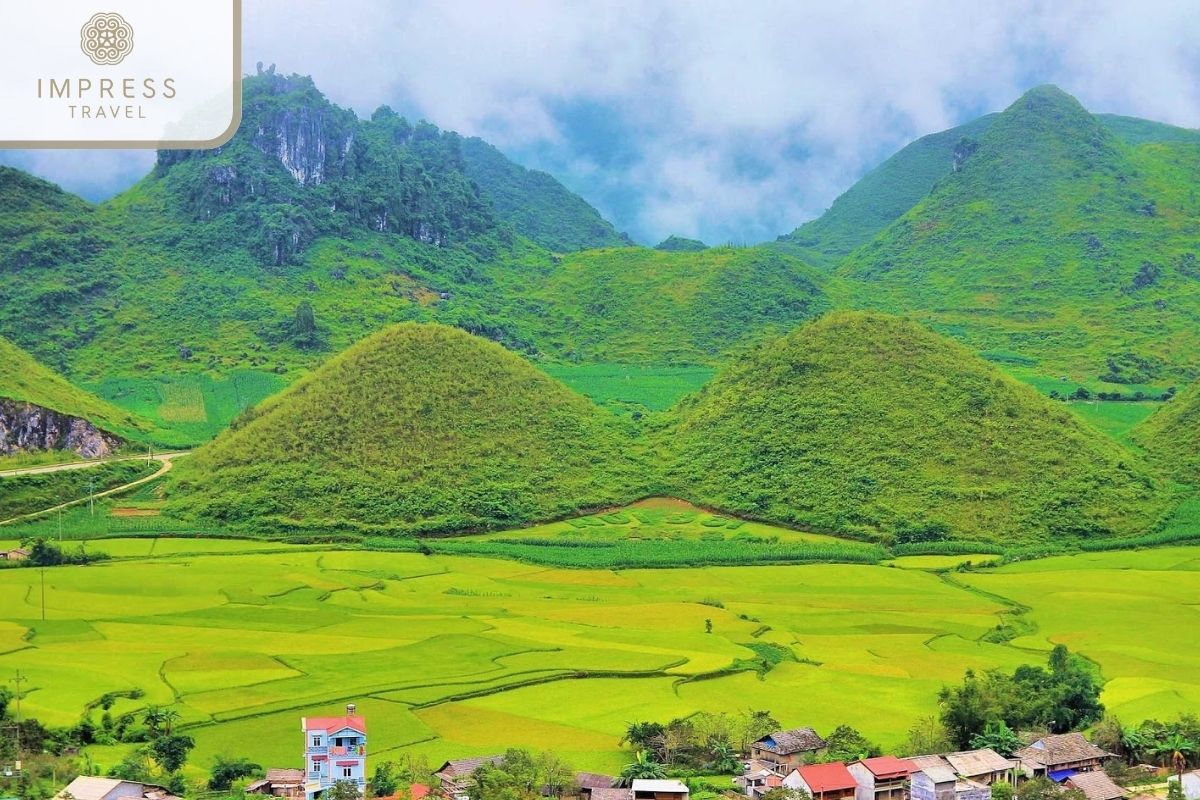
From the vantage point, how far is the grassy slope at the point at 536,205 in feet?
434

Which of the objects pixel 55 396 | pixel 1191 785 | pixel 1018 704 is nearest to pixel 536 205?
pixel 55 396

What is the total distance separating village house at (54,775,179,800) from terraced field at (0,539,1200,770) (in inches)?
113

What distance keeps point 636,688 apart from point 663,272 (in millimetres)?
76235

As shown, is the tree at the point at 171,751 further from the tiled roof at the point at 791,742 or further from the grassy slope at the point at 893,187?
the grassy slope at the point at 893,187

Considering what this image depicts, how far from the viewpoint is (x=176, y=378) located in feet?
276

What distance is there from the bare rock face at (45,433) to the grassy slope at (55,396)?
0.42 meters

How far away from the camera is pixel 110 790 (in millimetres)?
25812

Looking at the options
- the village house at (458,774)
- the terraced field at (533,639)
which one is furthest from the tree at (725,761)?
the village house at (458,774)

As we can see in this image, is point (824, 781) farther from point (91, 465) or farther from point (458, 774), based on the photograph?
point (91, 465)

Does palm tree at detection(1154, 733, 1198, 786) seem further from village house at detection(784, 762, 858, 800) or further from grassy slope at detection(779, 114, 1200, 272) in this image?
grassy slope at detection(779, 114, 1200, 272)

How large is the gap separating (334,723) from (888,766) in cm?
1074

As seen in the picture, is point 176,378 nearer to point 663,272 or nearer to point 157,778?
point 663,272

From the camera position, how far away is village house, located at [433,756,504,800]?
1045 inches

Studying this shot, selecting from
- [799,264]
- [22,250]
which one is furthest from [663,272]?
[22,250]
